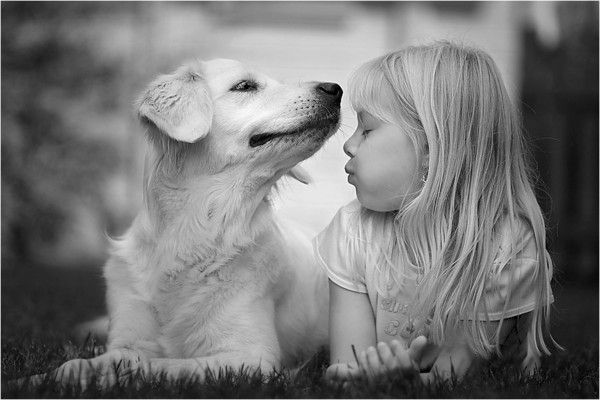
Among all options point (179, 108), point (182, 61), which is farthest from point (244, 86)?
point (182, 61)

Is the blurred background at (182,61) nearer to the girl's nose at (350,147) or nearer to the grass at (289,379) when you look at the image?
the grass at (289,379)

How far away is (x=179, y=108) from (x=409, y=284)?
103 cm

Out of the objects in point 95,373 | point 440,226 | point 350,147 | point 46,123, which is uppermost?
point 350,147

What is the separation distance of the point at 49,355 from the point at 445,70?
175 cm

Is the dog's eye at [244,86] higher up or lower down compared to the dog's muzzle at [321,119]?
higher up

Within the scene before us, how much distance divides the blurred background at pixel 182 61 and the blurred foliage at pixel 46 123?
0.01m

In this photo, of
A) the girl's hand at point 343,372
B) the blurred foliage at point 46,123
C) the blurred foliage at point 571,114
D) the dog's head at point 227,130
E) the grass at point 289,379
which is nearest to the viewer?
the grass at point 289,379

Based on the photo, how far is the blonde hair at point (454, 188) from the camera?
263 centimetres

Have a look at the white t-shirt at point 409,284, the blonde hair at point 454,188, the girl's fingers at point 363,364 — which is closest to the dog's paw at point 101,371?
the girl's fingers at point 363,364

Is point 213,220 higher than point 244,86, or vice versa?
point 244,86

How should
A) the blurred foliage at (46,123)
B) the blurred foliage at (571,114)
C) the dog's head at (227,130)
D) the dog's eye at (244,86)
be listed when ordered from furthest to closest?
the blurred foliage at (571,114), the blurred foliage at (46,123), the dog's eye at (244,86), the dog's head at (227,130)

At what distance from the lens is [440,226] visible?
2.70 meters

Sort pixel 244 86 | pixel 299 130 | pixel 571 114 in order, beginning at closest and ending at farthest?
pixel 299 130 < pixel 244 86 < pixel 571 114

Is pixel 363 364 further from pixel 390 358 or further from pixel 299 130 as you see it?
pixel 299 130
